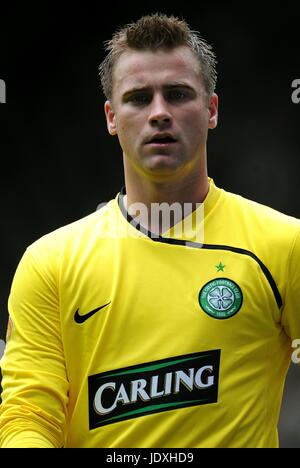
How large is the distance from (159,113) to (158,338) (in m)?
0.77

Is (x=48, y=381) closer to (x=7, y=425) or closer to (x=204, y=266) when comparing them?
(x=7, y=425)

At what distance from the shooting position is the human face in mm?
3193

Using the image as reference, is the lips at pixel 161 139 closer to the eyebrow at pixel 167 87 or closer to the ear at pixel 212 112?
the eyebrow at pixel 167 87

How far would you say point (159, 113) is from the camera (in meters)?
3.16

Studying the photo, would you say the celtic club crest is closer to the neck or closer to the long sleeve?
the neck

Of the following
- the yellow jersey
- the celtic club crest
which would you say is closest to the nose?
the yellow jersey

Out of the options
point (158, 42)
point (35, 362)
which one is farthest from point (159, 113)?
point (35, 362)

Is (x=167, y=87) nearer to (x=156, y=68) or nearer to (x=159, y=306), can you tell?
(x=156, y=68)

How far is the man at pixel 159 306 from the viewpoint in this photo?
124 inches

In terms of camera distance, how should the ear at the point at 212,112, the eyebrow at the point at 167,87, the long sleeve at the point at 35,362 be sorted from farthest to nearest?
the ear at the point at 212,112 → the eyebrow at the point at 167,87 → the long sleeve at the point at 35,362

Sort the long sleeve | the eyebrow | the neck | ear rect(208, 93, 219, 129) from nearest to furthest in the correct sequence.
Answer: the long sleeve
the eyebrow
the neck
ear rect(208, 93, 219, 129)

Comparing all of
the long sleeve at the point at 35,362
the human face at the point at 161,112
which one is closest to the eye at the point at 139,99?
the human face at the point at 161,112

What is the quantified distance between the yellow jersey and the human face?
269mm

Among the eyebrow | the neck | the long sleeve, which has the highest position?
the eyebrow
